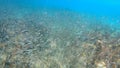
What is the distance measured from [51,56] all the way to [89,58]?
1205 mm

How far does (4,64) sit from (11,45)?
1915 mm

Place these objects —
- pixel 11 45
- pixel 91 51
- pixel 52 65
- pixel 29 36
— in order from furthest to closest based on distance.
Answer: pixel 29 36, pixel 11 45, pixel 91 51, pixel 52 65

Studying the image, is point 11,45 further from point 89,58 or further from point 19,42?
point 89,58

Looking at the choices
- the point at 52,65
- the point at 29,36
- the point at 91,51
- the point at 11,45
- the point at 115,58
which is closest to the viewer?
the point at 52,65

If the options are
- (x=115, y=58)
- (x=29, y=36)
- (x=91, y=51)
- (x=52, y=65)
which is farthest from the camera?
(x=29, y=36)

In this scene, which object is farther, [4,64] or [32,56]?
[32,56]

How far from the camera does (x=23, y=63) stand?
22.0 ft

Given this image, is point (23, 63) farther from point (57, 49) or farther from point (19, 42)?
point (19, 42)

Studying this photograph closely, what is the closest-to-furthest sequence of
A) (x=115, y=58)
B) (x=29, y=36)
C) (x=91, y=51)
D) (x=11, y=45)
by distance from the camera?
(x=115, y=58)
(x=91, y=51)
(x=11, y=45)
(x=29, y=36)

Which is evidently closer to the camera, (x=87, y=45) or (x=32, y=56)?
(x=32, y=56)

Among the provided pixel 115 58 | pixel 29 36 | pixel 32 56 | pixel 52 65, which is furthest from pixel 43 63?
pixel 29 36

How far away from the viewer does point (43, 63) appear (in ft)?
21.7

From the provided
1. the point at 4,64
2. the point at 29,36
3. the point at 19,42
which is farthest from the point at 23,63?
the point at 29,36

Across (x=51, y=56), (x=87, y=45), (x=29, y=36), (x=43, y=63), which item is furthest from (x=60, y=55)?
(x=29, y=36)
